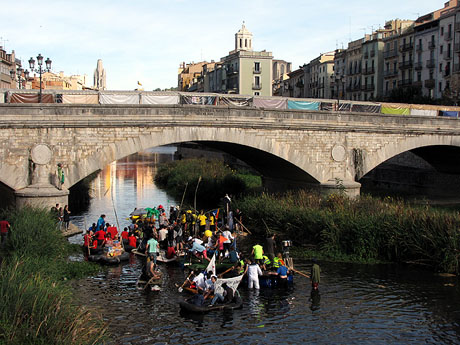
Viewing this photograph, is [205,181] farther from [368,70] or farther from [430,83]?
[368,70]

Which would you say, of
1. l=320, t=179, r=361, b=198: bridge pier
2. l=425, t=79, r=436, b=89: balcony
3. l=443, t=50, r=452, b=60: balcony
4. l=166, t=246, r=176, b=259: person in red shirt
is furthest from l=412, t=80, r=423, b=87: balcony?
l=166, t=246, r=176, b=259: person in red shirt

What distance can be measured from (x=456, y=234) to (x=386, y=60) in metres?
56.3

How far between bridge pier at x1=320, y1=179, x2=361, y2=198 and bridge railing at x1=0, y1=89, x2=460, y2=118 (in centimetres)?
458

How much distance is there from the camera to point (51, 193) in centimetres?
2623

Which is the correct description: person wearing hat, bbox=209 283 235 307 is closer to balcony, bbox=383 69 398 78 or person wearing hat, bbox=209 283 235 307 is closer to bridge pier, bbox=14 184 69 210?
bridge pier, bbox=14 184 69 210

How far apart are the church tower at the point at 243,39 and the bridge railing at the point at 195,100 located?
3108 inches

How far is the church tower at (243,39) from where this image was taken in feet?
373

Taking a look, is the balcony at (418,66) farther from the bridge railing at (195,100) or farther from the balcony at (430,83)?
the bridge railing at (195,100)

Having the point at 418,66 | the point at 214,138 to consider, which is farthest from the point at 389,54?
the point at 214,138

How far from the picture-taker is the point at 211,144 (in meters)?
34.8

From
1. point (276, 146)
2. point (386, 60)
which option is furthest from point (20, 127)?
point (386, 60)

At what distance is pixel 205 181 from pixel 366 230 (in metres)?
22.2

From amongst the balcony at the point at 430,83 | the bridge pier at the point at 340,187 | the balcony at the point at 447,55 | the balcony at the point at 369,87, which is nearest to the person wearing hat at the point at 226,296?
the bridge pier at the point at 340,187

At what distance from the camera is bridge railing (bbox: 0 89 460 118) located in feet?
92.3
